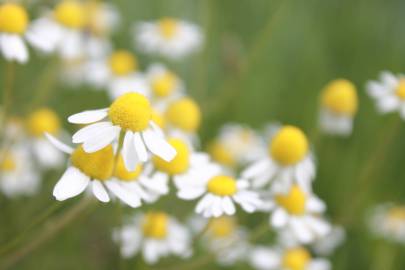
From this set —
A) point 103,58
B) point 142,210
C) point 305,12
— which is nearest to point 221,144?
point 142,210

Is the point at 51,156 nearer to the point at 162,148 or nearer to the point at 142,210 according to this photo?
the point at 142,210

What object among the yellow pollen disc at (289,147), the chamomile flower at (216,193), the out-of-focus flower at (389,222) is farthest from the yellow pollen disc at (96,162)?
the out-of-focus flower at (389,222)

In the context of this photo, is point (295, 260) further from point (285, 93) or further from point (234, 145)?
point (285, 93)

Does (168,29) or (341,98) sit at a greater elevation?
(168,29)

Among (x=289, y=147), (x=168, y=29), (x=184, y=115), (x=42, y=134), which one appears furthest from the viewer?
(x=168, y=29)

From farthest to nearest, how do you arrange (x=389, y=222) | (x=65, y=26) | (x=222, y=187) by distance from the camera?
(x=389, y=222) < (x=65, y=26) < (x=222, y=187)

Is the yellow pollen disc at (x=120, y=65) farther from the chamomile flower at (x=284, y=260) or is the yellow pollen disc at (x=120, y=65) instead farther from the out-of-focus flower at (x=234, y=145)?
the chamomile flower at (x=284, y=260)

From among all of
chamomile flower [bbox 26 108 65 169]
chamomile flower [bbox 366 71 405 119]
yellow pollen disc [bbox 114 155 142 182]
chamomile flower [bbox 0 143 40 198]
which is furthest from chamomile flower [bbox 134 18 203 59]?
yellow pollen disc [bbox 114 155 142 182]

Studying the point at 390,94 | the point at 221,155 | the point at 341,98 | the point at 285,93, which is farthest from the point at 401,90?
the point at 285,93
